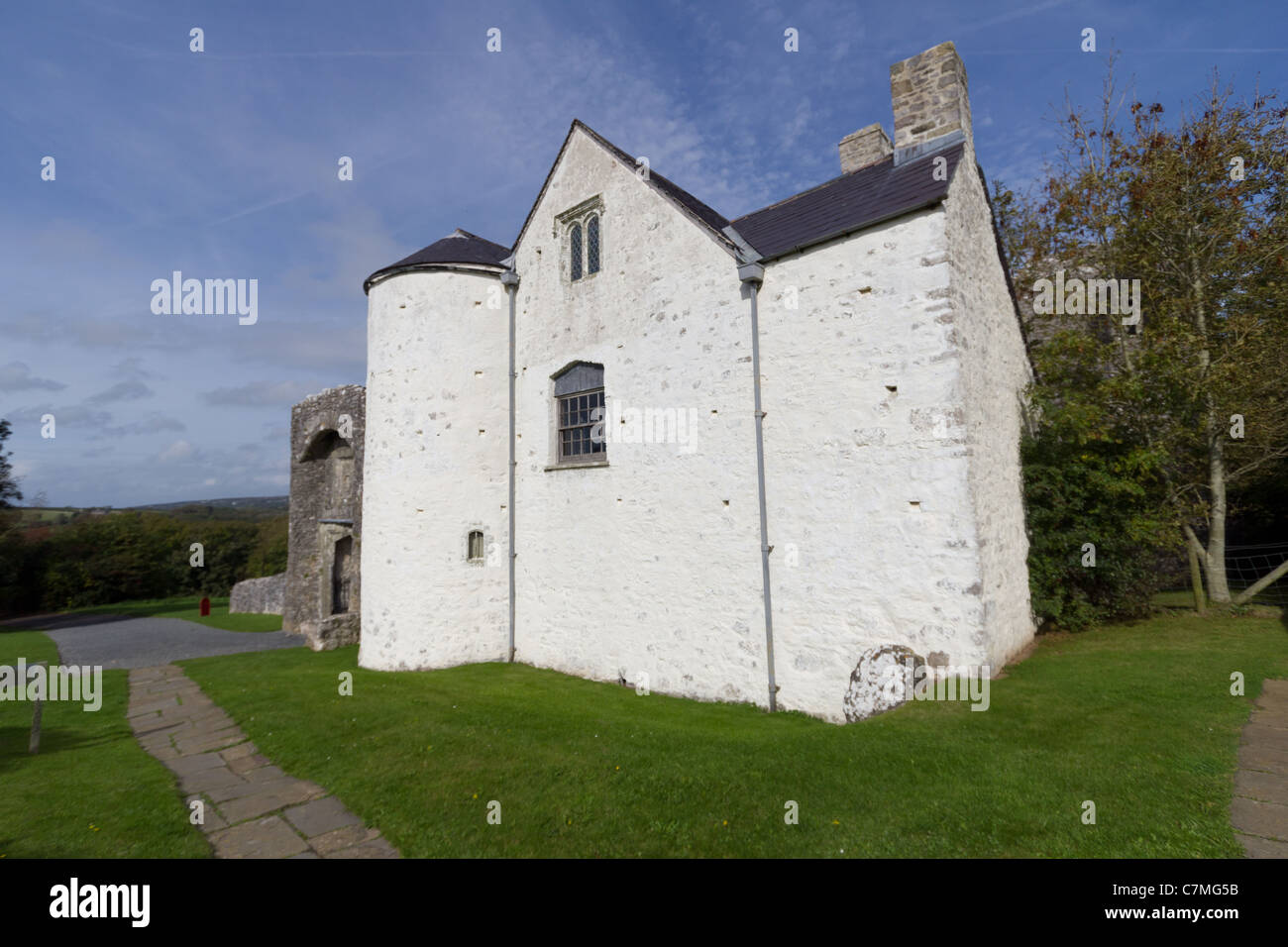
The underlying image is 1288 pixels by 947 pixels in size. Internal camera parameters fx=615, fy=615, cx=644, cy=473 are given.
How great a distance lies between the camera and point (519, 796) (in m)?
5.69

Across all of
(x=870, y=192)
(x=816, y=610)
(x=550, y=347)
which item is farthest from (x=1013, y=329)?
(x=550, y=347)

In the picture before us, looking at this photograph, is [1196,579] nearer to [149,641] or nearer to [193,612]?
[149,641]

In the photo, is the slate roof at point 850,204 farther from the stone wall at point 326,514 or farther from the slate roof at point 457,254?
the stone wall at point 326,514

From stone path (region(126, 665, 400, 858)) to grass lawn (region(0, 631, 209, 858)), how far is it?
8.2 inches

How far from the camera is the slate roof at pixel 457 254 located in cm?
1373

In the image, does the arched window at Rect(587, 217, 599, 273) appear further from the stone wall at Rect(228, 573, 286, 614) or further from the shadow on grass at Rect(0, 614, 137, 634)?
the shadow on grass at Rect(0, 614, 137, 634)

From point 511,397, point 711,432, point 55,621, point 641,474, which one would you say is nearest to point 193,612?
point 55,621

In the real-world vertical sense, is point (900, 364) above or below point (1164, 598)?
above

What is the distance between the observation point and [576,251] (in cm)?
1308

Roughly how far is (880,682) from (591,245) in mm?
9731

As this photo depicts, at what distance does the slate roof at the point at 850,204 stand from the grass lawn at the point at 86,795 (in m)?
9.90

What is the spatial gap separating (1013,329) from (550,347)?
29.1 ft

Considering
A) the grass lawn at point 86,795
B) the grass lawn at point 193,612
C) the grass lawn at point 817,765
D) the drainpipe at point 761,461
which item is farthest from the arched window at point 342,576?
the drainpipe at point 761,461
